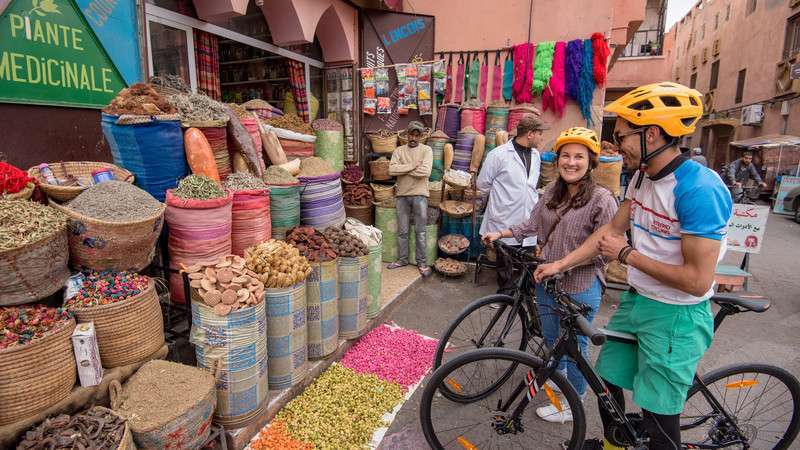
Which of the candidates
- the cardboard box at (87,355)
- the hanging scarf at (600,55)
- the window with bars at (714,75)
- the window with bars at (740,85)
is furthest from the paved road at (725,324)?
the window with bars at (714,75)

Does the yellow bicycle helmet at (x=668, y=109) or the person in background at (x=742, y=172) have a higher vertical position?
the yellow bicycle helmet at (x=668, y=109)

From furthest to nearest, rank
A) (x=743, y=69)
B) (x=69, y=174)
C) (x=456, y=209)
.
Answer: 1. (x=743, y=69)
2. (x=456, y=209)
3. (x=69, y=174)

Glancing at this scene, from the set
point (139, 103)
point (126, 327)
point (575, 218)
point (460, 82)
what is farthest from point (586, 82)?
point (126, 327)

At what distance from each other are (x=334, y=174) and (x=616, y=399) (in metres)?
2.98

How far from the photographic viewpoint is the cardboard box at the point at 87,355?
203 cm

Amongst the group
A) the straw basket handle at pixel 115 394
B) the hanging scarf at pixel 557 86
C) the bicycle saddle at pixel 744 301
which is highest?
the hanging scarf at pixel 557 86

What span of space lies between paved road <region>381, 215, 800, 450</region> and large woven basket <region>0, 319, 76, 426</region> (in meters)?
1.80

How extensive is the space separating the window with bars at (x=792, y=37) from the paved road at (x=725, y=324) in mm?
15393

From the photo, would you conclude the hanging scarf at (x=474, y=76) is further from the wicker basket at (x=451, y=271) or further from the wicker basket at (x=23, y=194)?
the wicker basket at (x=23, y=194)

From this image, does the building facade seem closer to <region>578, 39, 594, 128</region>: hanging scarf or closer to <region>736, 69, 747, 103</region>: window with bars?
<region>736, 69, 747, 103</region>: window with bars

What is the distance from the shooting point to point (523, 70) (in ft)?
25.0

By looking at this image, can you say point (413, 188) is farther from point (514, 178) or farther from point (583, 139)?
point (583, 139)

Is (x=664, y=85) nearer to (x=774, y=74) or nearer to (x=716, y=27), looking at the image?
(x=774, y=74)

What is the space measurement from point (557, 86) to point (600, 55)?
2.73 ft
